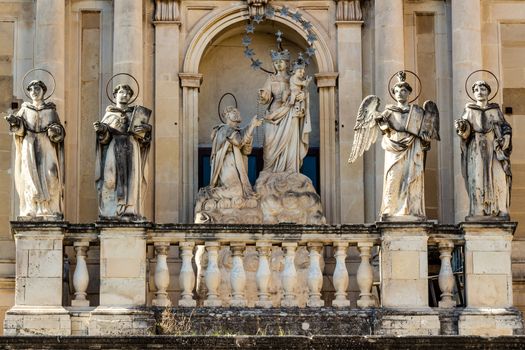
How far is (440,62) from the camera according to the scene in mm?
29188

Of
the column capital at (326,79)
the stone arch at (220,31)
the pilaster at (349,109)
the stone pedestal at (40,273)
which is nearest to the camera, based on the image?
the stone pedestal at (40,273)

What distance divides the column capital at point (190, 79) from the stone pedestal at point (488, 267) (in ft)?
16.9

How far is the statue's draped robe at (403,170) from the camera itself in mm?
25422

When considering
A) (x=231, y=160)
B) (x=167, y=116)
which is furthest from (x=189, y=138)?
(x=231, y=160)

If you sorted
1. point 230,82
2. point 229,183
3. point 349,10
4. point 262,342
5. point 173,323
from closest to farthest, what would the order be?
point 262,342
point 173,323
point 229,183
point 349,10
point 230,82

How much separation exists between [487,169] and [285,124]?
3.67m

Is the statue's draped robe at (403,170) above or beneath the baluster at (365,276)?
above

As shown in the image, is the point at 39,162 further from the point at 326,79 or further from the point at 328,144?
the point at 326,79

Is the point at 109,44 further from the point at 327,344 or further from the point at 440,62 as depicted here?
the point at 327,344

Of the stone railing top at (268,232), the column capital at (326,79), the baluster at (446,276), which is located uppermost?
the column capital at (326,79)

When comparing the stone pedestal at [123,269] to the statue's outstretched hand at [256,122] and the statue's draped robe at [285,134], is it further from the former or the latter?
the statue's draped robe at [285,134]

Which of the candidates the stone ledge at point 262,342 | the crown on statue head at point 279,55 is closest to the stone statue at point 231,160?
the crown on statue head at point 279,55

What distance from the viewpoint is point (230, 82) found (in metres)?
29.8

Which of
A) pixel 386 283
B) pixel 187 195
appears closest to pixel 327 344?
pixel 386 283
